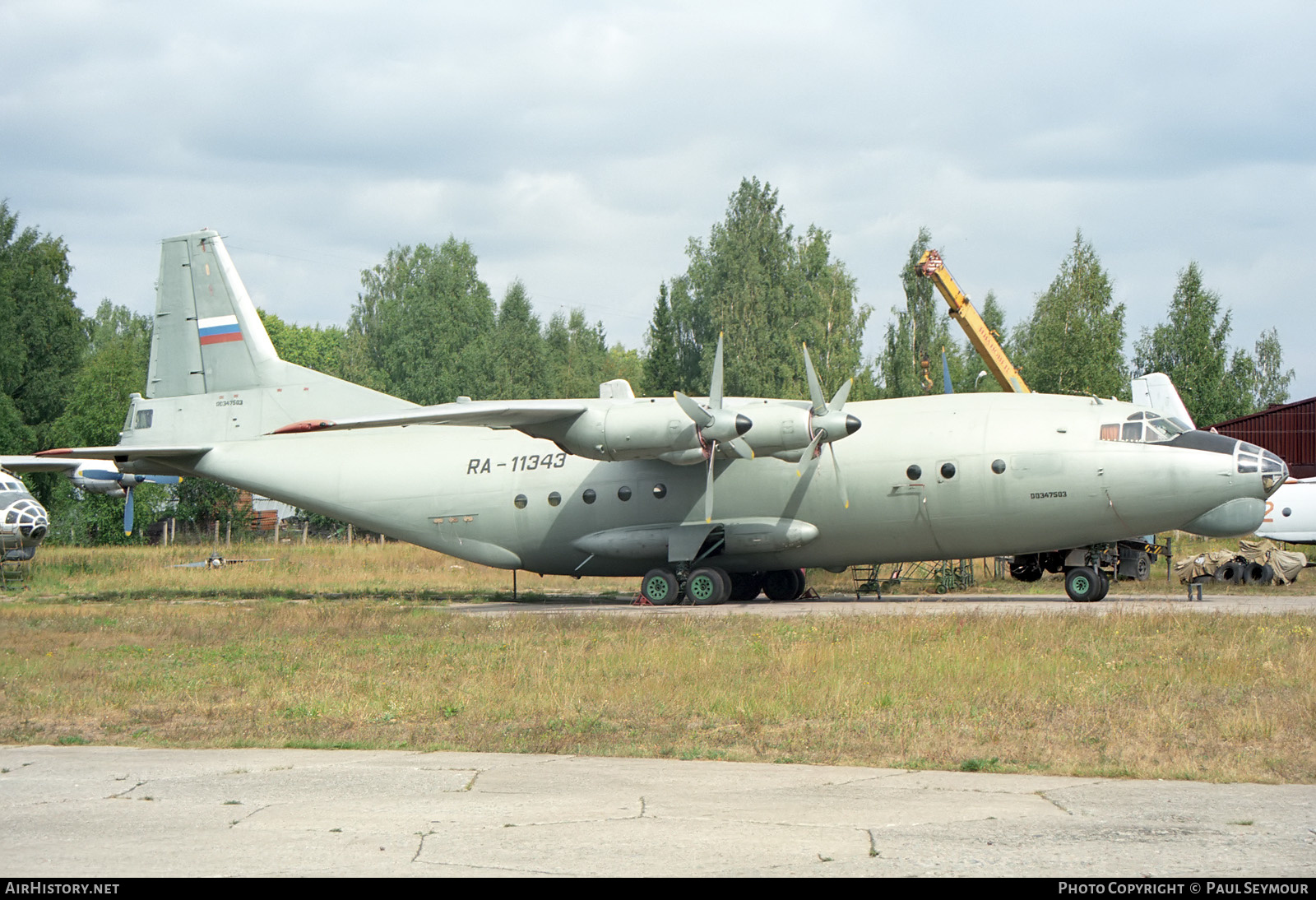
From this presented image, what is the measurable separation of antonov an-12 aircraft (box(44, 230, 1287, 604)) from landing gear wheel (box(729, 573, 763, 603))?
0.04 m

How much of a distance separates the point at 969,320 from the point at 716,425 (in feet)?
91.0

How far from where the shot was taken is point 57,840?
712 centimetres

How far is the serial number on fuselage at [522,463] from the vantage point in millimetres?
26844

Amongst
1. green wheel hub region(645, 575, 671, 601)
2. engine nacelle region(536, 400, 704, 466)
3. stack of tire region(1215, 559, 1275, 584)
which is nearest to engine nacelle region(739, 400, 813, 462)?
engine nacelle region(536, 400, 704, 466)

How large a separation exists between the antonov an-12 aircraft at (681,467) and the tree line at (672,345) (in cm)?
2267

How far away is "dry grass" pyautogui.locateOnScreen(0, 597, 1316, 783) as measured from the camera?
1093 centimetres

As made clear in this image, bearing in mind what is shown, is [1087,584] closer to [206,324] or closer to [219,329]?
[219,329]

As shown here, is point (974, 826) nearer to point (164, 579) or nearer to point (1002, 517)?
point (1002, 517)

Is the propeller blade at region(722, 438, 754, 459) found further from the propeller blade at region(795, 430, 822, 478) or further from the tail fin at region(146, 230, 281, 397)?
the tail fin at region(146, 230, 281, 397)

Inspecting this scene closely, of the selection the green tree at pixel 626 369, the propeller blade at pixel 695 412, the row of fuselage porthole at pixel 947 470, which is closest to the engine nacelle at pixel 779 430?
the propeller blade at pixel 695 412

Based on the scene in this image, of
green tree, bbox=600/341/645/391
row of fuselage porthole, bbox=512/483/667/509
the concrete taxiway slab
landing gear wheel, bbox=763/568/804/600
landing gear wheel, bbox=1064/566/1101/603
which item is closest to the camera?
the concrete taxiway slab

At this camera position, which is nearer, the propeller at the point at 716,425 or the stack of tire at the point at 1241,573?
the propeller at the point at 716,425

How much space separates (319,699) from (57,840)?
21.4ft

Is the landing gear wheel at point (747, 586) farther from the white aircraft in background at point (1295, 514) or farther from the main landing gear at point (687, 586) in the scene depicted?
the white aircraft in background at point (1295, 514)
